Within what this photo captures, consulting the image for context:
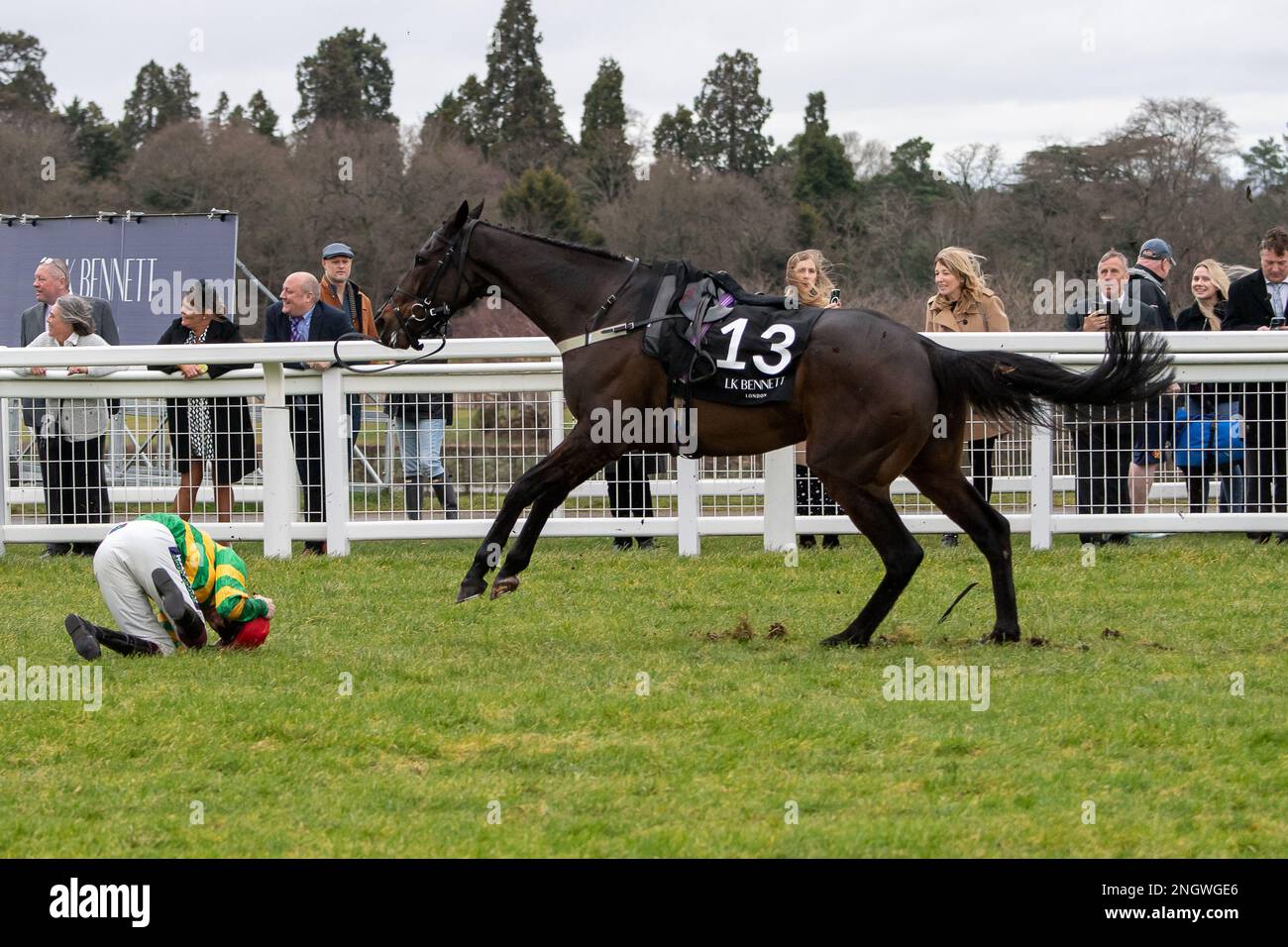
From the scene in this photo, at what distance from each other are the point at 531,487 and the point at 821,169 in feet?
160

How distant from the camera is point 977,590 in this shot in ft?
26.4

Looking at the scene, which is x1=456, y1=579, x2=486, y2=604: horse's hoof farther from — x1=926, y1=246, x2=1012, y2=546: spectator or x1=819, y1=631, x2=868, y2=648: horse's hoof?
x1=926, y1=246, x2=1012, y2=546: spectator

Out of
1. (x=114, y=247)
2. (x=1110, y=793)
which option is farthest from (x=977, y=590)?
(x=114, y=247)

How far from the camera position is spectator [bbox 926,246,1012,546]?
30.7ft

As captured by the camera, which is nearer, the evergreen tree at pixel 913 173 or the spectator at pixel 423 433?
the spectator at pixel 423 433

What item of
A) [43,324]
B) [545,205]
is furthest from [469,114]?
[43,324]

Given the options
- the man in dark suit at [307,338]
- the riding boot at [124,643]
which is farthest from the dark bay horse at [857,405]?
the man in dark suit at [307,338]

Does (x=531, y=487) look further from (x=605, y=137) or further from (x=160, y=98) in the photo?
(x=160, y=98)

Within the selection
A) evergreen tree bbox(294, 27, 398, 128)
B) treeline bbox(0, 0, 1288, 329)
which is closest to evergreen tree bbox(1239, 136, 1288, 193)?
treeline bbox(0, 0, 1288, 329)

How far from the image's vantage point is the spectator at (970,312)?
30.7 feet

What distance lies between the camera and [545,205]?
50.5 meters

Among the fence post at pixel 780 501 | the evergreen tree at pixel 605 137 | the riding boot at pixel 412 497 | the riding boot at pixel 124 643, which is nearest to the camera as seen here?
the riding boot at pixel 124 643

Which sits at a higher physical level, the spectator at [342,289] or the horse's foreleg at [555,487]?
the spectator at [342,289]

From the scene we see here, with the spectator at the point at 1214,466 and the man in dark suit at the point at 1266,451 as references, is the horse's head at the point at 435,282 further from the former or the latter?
the man in dark suit at the point at 1266,451
